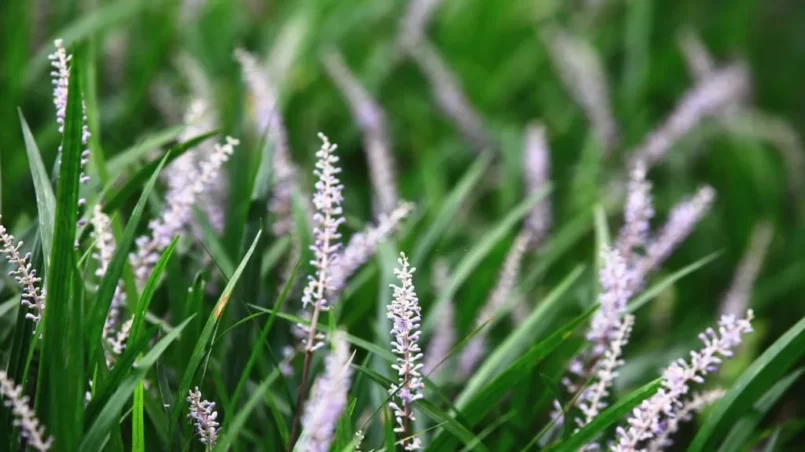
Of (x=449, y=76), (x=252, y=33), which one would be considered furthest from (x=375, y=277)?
(x=252, y=33)

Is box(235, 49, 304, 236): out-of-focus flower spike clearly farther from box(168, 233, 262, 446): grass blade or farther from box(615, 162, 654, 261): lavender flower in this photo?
box(615, 162, 654, 261): lavender flower

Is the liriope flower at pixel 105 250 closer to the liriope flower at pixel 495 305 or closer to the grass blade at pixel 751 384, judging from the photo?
the liriope flower at pixel 495 305

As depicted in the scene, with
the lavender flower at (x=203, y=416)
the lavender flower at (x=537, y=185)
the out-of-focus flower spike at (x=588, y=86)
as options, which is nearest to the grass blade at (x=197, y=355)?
the lavender flower at (x=203, y=416)

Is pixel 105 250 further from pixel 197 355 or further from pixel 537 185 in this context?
pixel 537 185

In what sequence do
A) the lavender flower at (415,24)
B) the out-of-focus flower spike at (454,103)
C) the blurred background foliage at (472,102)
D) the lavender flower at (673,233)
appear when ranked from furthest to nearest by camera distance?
the lavender flower at (415,24)
the out-of-focus flower spike at (454,103)
the blurred background foliage at (472,102)
the lavender flower at (673,233)

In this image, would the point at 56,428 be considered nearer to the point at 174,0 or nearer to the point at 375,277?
the point at 375,277
